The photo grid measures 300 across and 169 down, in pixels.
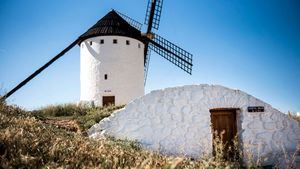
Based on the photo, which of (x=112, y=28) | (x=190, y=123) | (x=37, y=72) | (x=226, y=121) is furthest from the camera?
(x=112, y=28)

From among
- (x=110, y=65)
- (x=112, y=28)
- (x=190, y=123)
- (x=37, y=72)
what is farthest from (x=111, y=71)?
(x=190, y=123)

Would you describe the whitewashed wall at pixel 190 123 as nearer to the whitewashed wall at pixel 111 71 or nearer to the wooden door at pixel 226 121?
the wooden door at pixel 226 121

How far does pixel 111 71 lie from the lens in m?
18.6

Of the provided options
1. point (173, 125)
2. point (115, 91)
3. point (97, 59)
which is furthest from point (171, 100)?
point (97, 59)

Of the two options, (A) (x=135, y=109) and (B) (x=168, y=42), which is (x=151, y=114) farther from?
(B) (x=168, y=42)

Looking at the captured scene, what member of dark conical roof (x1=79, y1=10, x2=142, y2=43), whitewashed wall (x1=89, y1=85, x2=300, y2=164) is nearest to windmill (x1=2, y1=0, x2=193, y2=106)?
dark conical roof (x1=79, y1=10, x2=142, y2=43)

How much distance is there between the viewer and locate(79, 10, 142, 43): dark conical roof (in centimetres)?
1895

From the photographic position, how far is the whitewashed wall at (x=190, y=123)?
9.55 metres

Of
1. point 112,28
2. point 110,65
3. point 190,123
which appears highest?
point 112,28

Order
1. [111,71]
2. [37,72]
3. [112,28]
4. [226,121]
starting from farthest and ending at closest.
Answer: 1. [112,28]
2. [37,72]
3. [111,71]
4. [226,121]

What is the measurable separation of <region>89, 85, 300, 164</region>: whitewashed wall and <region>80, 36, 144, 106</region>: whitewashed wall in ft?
27.7

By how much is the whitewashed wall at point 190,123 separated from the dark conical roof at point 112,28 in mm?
9982

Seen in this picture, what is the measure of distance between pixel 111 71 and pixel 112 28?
9.76 feet

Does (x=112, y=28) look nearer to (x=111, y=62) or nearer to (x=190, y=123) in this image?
(x=111, y=62)
